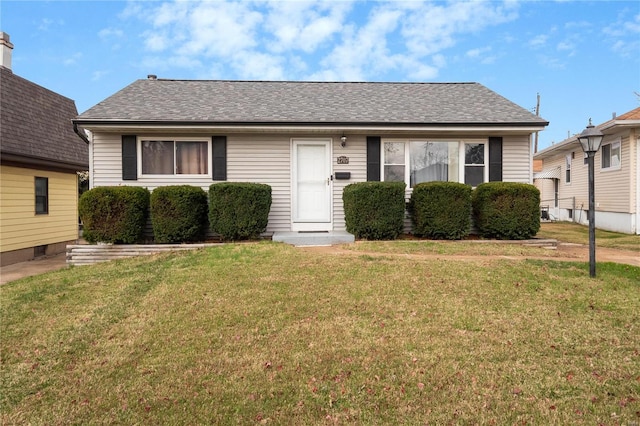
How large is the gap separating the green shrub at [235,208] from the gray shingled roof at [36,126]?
6.38m

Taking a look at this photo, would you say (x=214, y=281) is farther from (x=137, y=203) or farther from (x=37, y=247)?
(x=37, y=247)

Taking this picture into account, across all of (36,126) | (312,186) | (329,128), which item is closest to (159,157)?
(312,186)

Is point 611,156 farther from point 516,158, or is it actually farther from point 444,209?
point 444,209

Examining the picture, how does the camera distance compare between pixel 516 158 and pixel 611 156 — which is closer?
pixel 516 158

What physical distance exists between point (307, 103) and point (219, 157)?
10.0ft

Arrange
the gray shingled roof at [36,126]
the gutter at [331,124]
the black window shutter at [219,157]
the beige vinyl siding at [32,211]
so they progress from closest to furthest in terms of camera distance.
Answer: the gutter at [331,124], the black window shutter at [219,157], the beige vinyl siding at [32,211], the gray shingled roof at [36,126]

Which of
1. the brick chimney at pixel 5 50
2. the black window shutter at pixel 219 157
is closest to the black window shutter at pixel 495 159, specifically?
the black window shutter at pixel 219 157

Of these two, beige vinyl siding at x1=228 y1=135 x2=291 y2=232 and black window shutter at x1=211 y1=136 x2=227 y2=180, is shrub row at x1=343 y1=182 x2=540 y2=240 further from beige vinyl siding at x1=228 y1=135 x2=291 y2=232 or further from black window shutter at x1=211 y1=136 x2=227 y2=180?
black window shutter at x1=211 y1=136 x2=227 y2=180

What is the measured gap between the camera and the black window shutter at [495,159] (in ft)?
31.1

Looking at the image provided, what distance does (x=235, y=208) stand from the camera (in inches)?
317

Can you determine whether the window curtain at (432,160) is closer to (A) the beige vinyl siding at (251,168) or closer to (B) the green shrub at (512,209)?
(B) the green shrub at (512,209)

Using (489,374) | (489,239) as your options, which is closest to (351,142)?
(489,239)

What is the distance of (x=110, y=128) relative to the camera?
878 cm

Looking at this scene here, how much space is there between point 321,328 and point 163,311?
2049 millimetres
